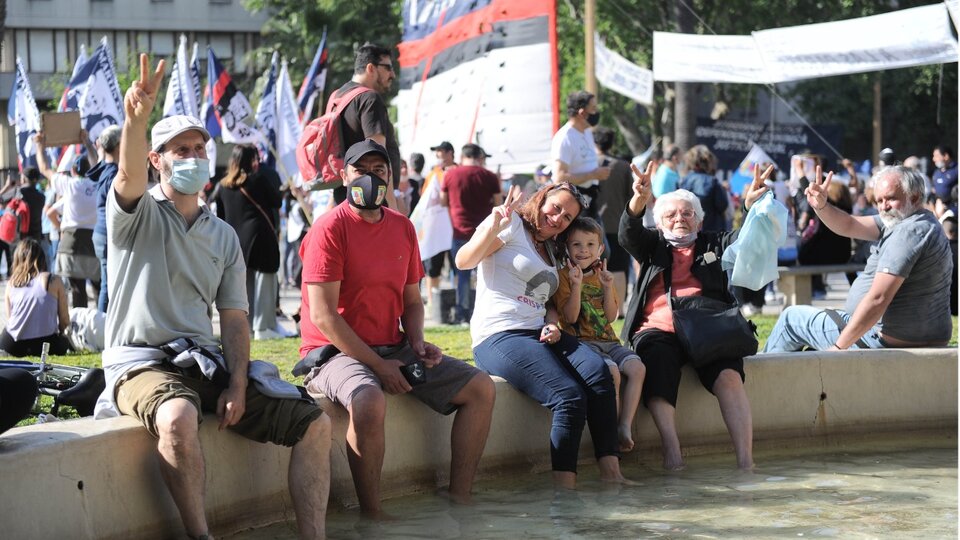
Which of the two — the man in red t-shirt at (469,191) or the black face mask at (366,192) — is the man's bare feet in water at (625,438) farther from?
the man in red t-shirt at (469,191)

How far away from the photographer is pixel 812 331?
824 cm

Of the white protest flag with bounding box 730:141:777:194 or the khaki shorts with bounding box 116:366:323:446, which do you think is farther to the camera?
the white protest flag with bounding box 730:141:777:194

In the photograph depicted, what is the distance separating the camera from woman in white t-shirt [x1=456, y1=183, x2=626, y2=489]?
22.0ft

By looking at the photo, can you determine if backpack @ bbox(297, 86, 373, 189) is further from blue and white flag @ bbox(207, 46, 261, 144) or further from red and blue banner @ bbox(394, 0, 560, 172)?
blue and white flag @ bbox(207, 46, 261, 144)

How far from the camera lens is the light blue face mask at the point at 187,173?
5.45 meters

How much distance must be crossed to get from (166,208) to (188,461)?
3.36ft

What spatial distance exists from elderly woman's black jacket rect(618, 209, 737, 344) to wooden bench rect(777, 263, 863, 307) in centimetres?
592

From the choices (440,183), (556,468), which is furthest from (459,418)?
(440,183)

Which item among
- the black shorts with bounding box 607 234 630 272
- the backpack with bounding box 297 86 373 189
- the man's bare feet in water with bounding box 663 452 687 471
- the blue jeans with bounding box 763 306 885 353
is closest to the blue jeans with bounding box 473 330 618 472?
the man's bare feet in water with bounding box 663 452 687 471

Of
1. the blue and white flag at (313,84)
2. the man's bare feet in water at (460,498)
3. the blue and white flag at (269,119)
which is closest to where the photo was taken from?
the man's bare feet in water at (460,498)

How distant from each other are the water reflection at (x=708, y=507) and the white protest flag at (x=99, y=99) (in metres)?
10.3

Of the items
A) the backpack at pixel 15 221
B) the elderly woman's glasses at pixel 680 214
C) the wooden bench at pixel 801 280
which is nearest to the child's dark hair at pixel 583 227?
the elderly woman's glasses at pixel 680 214

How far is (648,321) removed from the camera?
7.57 m

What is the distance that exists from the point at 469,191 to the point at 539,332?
5867mm
